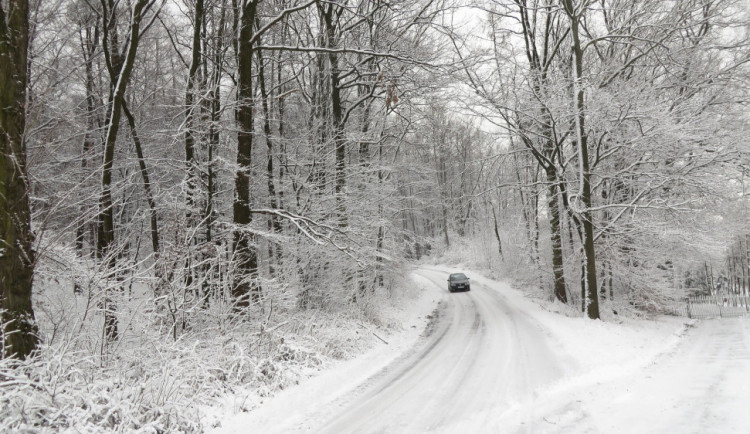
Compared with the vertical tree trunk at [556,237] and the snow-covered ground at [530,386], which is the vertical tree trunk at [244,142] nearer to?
the snow-covered ground at [530,386]

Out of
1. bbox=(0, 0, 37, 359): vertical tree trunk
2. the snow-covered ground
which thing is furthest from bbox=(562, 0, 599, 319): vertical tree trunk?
bbox=(0, 0, 37, 359): vertical tree trunk

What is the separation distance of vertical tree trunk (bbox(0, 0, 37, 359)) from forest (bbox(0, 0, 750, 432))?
0.02m

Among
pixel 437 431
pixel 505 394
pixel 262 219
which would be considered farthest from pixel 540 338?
pixel 262 219

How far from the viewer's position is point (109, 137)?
9.27 metres

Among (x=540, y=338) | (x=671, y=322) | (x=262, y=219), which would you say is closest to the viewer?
(x=540, y=338)

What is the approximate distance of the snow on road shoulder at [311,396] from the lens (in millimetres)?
5285

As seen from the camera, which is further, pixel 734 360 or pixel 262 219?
pixel 262 219

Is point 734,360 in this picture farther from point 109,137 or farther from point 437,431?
point 109,137

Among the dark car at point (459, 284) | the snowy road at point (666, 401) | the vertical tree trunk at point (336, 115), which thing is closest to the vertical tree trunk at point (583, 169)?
the snowy road at point (666, 401)

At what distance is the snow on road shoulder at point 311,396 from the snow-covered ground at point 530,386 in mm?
19

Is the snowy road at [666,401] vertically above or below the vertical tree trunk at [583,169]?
below

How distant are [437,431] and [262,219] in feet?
29.2

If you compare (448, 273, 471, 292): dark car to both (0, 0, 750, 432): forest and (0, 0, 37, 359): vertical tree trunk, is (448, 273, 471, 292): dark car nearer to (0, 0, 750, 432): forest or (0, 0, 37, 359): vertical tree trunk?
(0, 0, 750, 432): forest

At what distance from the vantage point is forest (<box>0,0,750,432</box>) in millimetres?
5059
